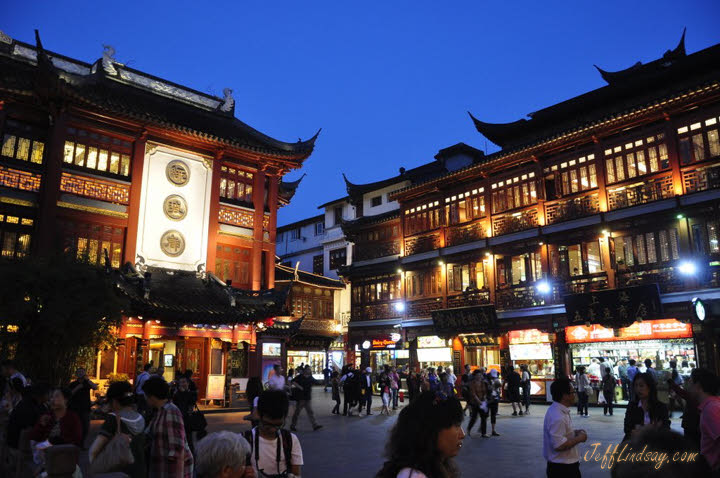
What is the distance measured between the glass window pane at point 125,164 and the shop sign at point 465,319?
49.9ft

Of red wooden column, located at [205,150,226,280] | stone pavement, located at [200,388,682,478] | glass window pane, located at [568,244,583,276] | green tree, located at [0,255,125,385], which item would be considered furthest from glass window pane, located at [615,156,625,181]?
green tree, located at [0,255,125,385]

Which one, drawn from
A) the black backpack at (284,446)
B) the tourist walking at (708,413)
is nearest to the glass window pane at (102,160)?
the black backpack at (284,446)

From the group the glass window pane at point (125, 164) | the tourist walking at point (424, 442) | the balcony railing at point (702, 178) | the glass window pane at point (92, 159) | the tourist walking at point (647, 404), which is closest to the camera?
the tourist walking at point (424, 442)

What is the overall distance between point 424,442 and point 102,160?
20.9m

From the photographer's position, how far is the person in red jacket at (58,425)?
5.79 meters

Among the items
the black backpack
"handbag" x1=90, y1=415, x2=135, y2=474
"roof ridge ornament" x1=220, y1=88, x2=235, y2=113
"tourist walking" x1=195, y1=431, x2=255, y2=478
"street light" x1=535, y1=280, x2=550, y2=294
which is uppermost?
"roof ridge ornament" x1=220, y1=88, x2=235, y2=113

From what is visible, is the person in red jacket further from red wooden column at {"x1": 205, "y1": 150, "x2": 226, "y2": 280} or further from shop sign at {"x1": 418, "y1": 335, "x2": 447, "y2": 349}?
shop sign at {"x1": 418, "y1": 335, "x2": 447, "y2": 349}

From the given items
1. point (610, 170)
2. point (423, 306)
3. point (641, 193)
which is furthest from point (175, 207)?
point (641, 193)

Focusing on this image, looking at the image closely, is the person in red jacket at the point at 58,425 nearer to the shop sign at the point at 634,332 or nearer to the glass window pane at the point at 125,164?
the glass window pane at the point at 125,164

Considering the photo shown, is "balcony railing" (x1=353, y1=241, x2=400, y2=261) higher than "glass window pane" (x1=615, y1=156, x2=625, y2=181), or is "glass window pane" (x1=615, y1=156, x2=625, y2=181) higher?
"glass window pane" (x1=615, y1=156, x2=625, y2=181)

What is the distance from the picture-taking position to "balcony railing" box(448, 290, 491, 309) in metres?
25.2

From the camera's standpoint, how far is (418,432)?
2.61 meters

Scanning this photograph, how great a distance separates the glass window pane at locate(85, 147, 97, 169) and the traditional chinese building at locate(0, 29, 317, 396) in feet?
0.16

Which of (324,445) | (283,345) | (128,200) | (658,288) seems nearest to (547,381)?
(658,288)
